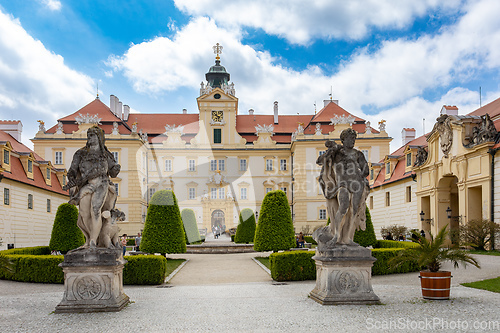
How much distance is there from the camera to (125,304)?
7680mm

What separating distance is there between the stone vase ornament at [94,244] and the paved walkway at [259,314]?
0.29m

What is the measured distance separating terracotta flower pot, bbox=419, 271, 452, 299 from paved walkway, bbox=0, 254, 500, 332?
0.18m

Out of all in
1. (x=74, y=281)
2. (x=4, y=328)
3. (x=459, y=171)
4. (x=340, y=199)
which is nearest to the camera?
(x=4, y=328)

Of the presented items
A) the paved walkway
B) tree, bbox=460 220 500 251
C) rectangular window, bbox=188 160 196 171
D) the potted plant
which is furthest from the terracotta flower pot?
rectangular window, bbox=188 160 196 171

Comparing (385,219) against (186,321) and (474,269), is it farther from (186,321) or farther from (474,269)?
(186,321)

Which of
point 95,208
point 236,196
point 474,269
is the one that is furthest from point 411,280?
point 236,196

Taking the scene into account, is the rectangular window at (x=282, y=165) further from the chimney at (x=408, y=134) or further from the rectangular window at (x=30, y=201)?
the rectangular window at (x=30, y=201)

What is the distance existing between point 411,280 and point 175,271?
8092 mm

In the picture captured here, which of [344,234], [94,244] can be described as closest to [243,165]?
[344,234]

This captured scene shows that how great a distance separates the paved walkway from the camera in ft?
19.5

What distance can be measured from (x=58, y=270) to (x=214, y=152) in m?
38.8

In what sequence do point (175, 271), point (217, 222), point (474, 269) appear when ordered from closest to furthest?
1. point (474, 269)
2. point (175, 271)
3. point (217, 222)

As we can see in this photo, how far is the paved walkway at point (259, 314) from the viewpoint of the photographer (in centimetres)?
595

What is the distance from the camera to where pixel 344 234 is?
25.7 feet
